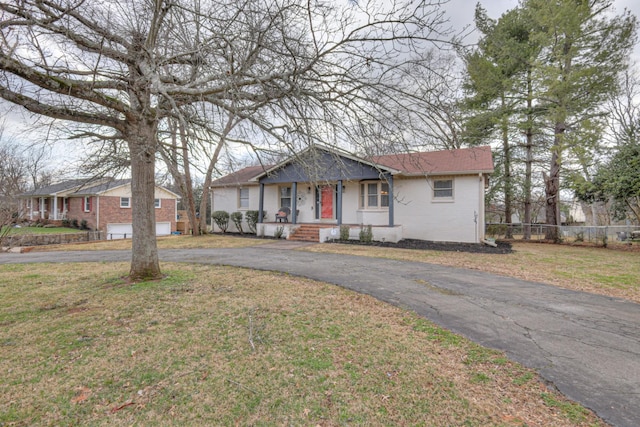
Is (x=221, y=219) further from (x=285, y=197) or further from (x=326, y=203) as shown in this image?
(x=326, y=203)

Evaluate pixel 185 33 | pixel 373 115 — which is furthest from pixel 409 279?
pixel 185 33

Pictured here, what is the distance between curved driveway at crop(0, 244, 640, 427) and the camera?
2805 millimetres

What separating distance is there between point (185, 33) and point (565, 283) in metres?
8.84

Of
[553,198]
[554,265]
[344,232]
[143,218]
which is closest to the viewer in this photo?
[143,218]

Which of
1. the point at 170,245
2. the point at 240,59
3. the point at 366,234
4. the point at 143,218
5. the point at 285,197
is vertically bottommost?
the point at 170,245

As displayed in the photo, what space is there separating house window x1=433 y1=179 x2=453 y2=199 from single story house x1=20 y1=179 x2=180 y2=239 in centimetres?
1875

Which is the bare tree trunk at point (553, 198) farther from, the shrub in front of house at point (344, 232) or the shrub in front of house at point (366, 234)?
the shrub in front of house at point (344, 232)

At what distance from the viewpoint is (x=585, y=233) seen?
594 inches

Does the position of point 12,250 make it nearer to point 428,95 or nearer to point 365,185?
point 365,185

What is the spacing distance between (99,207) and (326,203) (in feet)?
62.1

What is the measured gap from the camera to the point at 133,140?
5738mm

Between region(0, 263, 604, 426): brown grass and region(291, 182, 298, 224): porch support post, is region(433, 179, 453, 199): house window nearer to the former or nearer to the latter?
region(291, 182, 298, 224): porch support post

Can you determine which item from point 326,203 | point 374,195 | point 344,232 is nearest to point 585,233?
point 374,195

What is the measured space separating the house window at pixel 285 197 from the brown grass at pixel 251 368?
1261 centimetres
